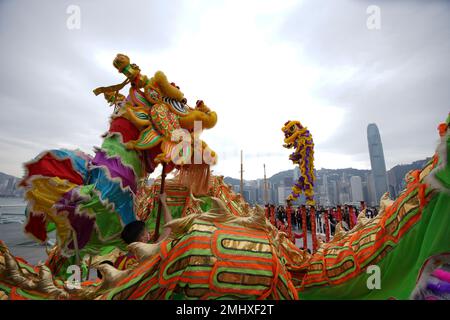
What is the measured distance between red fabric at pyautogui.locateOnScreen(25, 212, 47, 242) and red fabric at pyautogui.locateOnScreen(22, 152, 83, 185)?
1.01ft

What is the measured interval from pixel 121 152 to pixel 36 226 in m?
0.88

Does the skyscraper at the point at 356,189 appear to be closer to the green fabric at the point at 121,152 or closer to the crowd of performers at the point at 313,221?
the crowd of performers at the point at 313,221

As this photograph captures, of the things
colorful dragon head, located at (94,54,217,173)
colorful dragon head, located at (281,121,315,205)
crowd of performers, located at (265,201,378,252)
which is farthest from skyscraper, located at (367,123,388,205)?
colorful dragon head, located at (94,54,217,173)

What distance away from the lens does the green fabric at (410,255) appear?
0.84 m

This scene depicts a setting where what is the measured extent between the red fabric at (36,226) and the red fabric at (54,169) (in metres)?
0.31

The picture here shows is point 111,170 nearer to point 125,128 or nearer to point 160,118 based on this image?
point 125,128

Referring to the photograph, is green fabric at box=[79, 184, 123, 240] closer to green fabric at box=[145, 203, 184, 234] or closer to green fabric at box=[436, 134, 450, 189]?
green fabric at box=[145, 203, 184, 234]

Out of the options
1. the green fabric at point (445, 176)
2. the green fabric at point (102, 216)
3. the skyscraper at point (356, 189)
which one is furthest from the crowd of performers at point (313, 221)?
the skyscraper at point (356, 189)

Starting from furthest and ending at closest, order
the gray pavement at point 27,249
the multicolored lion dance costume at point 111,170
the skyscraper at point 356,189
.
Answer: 1. the skyscraper at point 356,189
2. the gray pavement at point 27,249
3. the multicolored lion dance costume at point 111,170

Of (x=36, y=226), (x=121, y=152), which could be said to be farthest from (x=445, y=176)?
(x=36, y=226)

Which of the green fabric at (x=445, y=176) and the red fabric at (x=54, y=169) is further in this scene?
the red fabric at (x=54, y=169)
